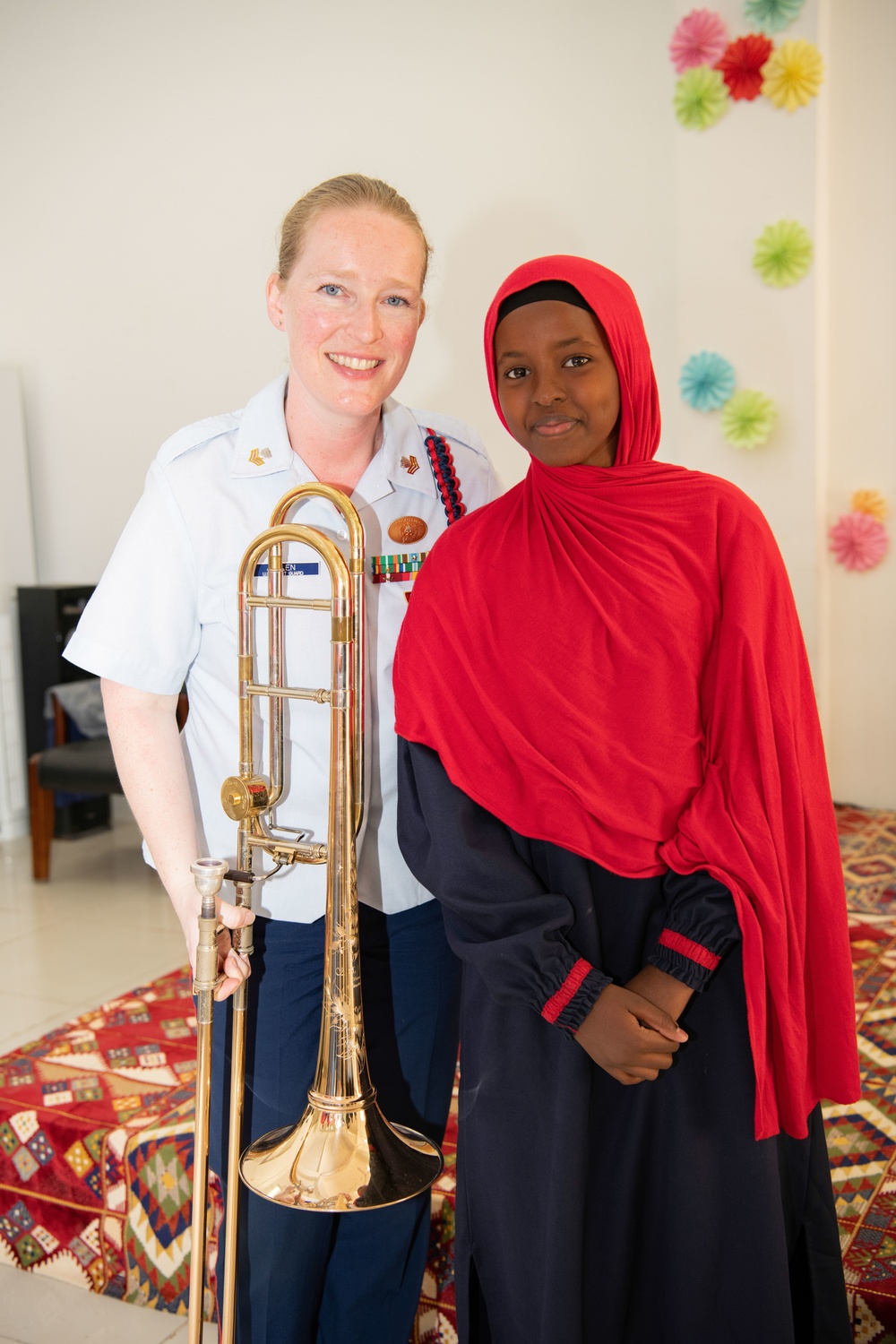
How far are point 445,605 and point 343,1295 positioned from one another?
922 mm

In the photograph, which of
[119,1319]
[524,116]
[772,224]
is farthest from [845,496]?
[119,1319]

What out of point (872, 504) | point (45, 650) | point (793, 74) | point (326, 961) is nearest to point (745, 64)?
point (793, 74)

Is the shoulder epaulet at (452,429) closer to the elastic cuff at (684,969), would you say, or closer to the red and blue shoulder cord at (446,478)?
the red and blue shoulder cord at (446,478)

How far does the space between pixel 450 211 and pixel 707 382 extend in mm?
1290

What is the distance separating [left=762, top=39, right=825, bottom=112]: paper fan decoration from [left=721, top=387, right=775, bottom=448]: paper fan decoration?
0.90 metres

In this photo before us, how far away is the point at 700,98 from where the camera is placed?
11.7 ft


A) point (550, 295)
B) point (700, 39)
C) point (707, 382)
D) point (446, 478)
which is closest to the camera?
point (550, 295)

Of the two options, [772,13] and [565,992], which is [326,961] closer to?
[565,992]

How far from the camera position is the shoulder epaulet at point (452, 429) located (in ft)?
5.07

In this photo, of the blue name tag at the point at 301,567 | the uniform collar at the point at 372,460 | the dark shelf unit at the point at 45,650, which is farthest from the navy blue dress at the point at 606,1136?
the dark shelf unit at the point at 45,650

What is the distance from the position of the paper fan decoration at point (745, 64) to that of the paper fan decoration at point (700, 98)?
0.03 meters

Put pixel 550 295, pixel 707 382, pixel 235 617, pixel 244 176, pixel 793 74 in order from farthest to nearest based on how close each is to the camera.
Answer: pixel 244 176 → pixel 707 382 → pixel 793 74 → pixel 235 617 → pixel 550 295

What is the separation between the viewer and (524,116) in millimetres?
4031

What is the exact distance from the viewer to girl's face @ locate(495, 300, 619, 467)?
1.18 m
